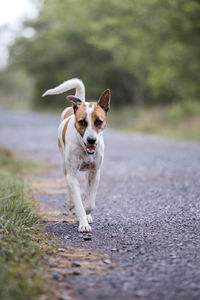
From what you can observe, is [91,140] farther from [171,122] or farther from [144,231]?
[171,122]

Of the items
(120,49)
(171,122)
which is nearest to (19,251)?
(171,122)

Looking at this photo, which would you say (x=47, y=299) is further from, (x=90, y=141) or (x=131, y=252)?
(x=90, y=141)

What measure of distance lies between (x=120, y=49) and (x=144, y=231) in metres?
21.9

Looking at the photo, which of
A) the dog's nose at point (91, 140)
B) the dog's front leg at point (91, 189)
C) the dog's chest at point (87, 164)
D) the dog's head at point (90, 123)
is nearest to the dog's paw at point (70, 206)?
the dog's front leg at point (91, 189)

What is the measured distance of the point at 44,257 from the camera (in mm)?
3510

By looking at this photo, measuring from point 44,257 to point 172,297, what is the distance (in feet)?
3.87

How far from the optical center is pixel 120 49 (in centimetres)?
2527

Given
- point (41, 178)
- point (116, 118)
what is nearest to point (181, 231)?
point (41, 178)

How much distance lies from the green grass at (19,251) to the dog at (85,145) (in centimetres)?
54

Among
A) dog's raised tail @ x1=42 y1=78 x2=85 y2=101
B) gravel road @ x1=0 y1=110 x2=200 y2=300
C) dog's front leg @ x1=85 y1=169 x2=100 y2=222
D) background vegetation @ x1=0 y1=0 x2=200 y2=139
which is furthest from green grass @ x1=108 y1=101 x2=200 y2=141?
dog's front leg @ x1=85 y1=169 x2=100 y2=222

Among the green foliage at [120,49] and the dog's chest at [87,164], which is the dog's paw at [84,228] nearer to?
the dog's chest at [87,164]

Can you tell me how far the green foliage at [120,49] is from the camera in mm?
16750

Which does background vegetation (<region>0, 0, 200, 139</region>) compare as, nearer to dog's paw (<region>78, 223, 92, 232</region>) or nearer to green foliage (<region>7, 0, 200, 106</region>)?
green foliage (<region>7, 0, 200, 106</region>)

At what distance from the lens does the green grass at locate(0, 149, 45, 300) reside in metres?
2.72
